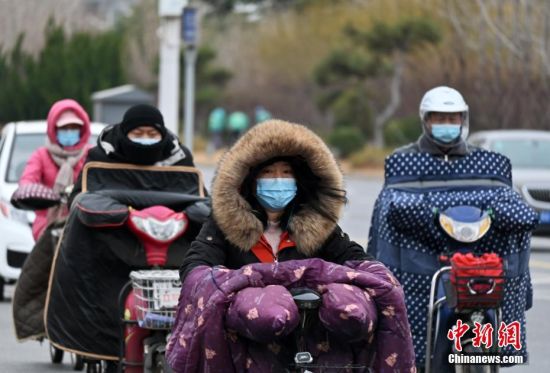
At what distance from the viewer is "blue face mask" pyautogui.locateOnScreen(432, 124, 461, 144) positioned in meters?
9.46

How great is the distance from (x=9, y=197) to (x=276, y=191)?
9271 millimetres

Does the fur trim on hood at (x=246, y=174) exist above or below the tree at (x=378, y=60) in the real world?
below

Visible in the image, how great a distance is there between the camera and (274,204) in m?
6.65

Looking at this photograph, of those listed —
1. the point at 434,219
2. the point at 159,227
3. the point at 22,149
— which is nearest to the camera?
the point at 159,227

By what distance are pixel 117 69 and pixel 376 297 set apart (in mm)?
37991

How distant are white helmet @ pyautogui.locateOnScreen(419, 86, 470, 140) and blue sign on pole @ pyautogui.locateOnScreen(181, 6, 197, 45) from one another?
12.0 metres

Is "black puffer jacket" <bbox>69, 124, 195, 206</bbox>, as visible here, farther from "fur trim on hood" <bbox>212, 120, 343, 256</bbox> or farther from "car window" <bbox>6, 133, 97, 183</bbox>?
"car window" <bbox>6, 133, 97, 183</bbox>

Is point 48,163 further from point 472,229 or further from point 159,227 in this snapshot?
point 472,229

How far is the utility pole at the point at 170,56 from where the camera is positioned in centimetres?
2106

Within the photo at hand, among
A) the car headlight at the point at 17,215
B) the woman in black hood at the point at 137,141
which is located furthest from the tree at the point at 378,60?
the woman in black hood at the point at 137,141

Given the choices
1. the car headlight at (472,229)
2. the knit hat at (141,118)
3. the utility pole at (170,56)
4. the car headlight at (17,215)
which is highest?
the utility pole at (170,56)

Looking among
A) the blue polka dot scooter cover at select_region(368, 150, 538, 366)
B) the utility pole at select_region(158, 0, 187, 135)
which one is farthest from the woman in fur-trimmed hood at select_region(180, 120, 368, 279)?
the utility pole at select_region(158, 0, 187, 135)

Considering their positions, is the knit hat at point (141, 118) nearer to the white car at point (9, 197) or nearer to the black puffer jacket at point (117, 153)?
the black puffer jacket at point (117, 153)

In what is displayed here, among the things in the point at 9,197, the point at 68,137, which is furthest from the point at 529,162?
the point at 68,137
